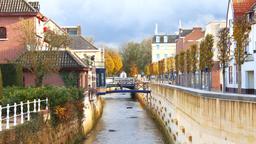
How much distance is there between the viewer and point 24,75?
44.9 m

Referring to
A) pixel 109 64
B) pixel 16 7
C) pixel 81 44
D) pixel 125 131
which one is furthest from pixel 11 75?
pixel 109 64

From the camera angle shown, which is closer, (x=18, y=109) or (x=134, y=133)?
(x=18, y=109)

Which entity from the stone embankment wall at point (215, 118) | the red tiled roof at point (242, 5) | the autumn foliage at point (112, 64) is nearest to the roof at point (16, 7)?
the red tiled roof at point (242, 5)

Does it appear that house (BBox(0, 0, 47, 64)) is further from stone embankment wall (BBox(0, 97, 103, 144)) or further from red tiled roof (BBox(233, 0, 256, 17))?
red tiled roof (BBox(233, 0, 256, 17))

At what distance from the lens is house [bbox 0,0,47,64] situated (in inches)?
1793

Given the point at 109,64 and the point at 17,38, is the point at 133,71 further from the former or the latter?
the point at 17,38

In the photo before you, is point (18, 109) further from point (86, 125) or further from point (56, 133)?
point (86, 125)

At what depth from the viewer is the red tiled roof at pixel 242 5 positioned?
48.4m

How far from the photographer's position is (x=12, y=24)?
4584 centimetres

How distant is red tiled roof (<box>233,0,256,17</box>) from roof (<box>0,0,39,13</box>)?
18.0m

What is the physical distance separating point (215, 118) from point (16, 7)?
30.2 meters

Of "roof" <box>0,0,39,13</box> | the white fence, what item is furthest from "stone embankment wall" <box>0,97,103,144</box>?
"roof" <box>0,0,39,13</box>

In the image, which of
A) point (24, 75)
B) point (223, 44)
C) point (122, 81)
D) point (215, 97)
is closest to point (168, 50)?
point (122, 81)

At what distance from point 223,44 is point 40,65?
15.7 m
